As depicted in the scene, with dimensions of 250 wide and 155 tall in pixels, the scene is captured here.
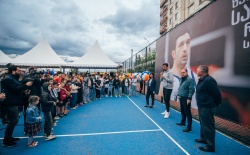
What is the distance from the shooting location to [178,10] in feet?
107

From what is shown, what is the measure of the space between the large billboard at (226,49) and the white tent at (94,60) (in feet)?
42.7

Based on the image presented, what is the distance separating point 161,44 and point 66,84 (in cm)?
616

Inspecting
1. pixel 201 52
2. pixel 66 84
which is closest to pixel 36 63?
pixel 66 84

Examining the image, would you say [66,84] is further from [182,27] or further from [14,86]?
[182,27]

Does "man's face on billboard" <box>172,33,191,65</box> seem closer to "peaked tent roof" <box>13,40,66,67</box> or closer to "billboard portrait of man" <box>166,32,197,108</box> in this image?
"billboard portrait of man" <box>166,32,197,108</box>

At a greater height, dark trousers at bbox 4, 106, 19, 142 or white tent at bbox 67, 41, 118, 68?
white tent at bbox 67, 41, 118, 68

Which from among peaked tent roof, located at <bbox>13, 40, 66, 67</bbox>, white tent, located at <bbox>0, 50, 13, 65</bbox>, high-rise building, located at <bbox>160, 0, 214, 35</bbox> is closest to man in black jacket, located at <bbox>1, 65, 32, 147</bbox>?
peaked tent roof, located at <bbox>13, 40, 66, 67</bbox>

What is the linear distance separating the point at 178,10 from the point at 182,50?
29.7 metres

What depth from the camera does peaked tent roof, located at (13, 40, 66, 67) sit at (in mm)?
17047

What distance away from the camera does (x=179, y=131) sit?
509 centimetres

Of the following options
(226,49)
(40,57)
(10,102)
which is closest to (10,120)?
(10,102)

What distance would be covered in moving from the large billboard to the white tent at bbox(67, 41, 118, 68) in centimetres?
1301

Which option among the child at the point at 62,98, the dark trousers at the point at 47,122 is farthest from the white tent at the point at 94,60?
the dark trousers at the point at 47,122

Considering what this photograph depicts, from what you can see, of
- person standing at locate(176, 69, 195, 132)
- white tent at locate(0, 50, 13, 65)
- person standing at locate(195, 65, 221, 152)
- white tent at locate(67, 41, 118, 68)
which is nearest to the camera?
person standing at locate(195, 65, 221, 152)
